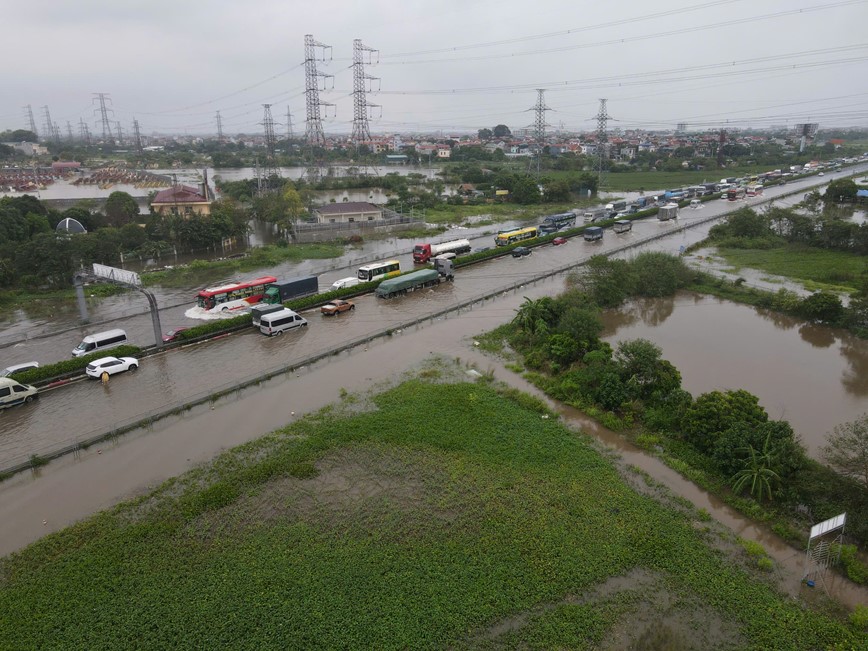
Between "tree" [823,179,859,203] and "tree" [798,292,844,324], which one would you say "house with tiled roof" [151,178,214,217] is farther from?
"tree" [823,179,859,203]

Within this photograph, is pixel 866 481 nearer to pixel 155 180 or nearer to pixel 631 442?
pixel 631 442

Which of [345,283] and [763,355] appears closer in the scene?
[763,355]

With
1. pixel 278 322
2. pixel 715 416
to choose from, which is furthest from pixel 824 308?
pixel 278 322

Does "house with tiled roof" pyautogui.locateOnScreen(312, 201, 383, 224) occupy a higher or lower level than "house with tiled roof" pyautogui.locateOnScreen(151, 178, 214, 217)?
lower

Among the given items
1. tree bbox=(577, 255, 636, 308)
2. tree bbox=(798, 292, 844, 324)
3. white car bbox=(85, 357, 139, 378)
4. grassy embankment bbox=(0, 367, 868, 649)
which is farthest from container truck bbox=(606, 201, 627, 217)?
white car bbox=(85, 357, 139, 378)

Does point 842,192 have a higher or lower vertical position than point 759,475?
higher

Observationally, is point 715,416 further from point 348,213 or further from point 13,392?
point 348,213

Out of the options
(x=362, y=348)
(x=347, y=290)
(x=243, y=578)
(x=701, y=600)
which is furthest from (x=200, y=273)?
(x=701, y=600)
